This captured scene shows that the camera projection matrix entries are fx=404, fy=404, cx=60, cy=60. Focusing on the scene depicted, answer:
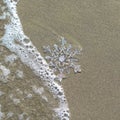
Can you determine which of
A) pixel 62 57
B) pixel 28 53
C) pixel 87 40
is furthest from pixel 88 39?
pixel 28 53

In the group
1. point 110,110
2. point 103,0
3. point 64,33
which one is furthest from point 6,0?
point 110,110

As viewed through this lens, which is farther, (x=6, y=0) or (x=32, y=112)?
(x=6, y=0)

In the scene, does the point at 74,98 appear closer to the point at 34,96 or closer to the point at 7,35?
the point at 34,96

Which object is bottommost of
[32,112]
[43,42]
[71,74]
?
[32,112]
